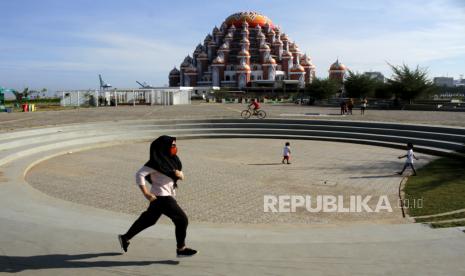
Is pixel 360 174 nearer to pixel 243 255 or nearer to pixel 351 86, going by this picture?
pixel 243 255

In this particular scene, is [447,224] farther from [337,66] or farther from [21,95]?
[337,66]

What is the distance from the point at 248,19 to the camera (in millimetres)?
101562

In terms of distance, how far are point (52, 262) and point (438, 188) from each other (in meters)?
9.22

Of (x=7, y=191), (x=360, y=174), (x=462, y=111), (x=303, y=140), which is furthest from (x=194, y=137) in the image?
(x=462, y=111)

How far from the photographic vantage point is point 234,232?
242 inches

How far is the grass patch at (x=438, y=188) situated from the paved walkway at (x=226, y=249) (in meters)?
2.48

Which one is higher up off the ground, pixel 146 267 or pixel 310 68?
pixel 310 68

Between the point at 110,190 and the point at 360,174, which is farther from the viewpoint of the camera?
the point at 360,174

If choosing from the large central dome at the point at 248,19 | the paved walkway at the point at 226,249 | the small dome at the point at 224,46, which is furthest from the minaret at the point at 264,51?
the paved walkway at the point at 226,249

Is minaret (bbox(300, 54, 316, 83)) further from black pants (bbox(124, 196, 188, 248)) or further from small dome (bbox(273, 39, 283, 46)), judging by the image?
black pants (bbox(124, 196, 188, 248))

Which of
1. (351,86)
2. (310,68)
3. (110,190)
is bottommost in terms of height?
(110,190)

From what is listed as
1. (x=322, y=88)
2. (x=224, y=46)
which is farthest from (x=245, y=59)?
(x=322, y=88)

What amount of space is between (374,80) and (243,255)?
1911 inches

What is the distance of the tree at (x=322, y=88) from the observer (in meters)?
51.0
